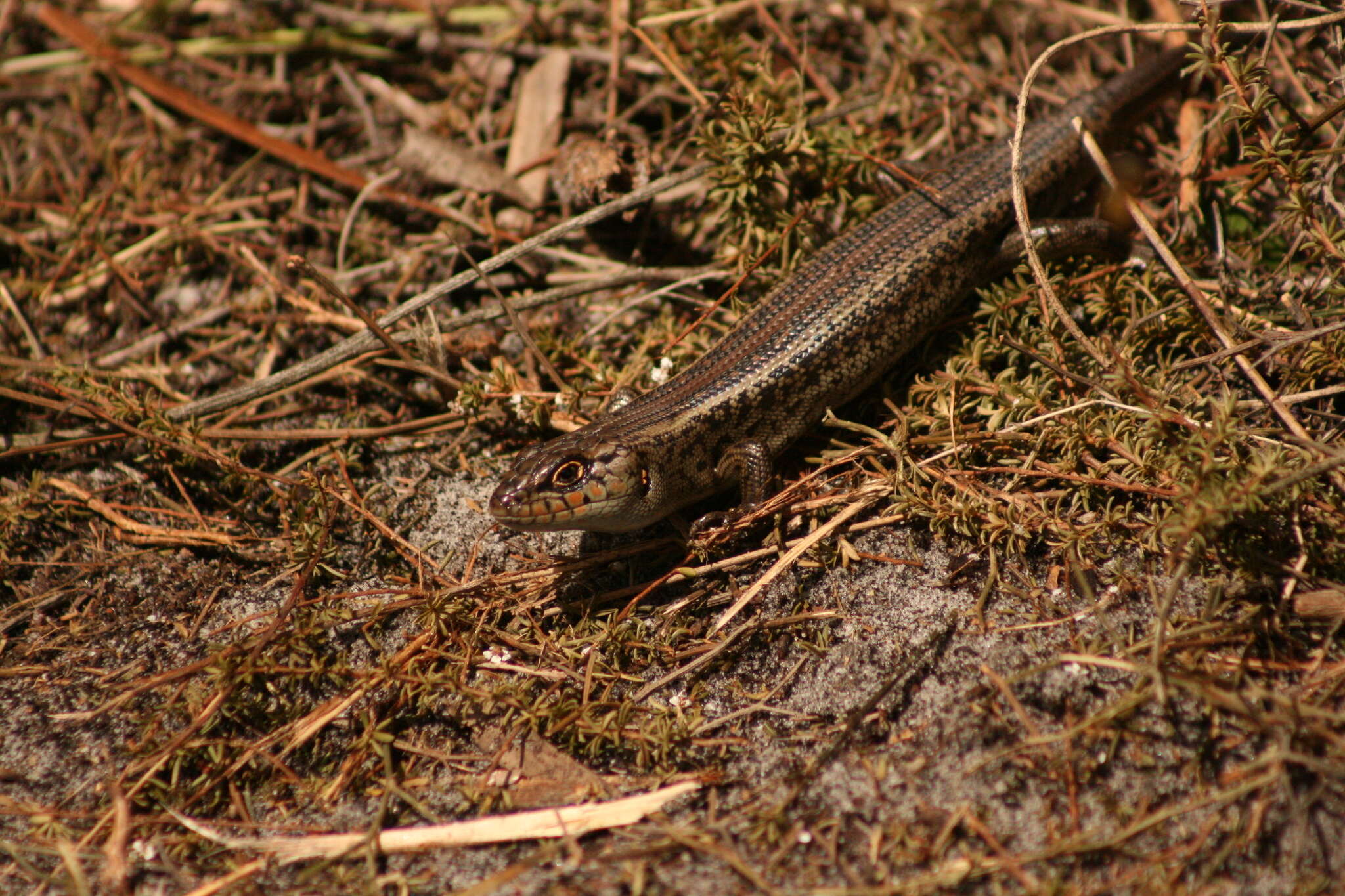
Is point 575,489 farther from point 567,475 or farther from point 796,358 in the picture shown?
point 796,358

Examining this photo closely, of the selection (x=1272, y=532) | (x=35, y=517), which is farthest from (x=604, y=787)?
(x=35, y=517)

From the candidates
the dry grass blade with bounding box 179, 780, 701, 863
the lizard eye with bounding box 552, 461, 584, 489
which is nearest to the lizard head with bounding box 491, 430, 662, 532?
the lizard eye with bounding box 552, 461, 584, 489

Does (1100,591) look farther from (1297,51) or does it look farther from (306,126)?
(306,126)

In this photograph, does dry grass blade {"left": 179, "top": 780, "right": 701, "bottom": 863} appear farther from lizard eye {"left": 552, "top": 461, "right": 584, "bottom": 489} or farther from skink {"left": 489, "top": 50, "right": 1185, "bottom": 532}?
lizard eye {"left": 552, "top": 461, "right": 584, "bottom": 489}

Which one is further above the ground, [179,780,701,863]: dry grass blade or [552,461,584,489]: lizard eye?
[552,461,584,489]: lizard eye

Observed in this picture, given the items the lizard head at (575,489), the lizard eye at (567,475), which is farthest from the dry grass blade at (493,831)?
the lizard eye at (567,475)

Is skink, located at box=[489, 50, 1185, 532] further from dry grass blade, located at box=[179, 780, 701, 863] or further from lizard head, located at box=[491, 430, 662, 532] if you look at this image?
dry grass blade, located at box=[179, 780, 701, 863]

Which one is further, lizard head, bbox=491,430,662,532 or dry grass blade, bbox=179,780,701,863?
lizard head, bbox=491,430,662,532

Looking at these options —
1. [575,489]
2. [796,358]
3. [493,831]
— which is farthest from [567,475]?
[493,831]
